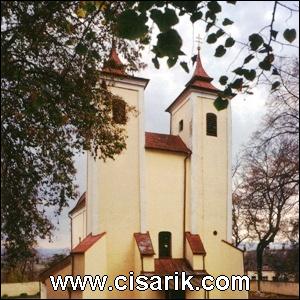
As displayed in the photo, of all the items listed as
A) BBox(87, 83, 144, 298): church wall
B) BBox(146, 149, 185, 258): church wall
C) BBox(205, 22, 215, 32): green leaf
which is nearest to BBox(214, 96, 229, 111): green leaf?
BBox(205, 22, 215, 32): green leaf

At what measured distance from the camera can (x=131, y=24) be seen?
214 inches

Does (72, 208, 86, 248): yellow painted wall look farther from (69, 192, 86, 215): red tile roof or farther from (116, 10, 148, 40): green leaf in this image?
(116, 10, 148, 40): green leaf

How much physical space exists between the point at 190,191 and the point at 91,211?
5578 mm

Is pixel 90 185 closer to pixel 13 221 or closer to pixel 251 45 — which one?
pixel 13 221

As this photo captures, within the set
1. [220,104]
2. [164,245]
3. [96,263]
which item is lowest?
[96,263]

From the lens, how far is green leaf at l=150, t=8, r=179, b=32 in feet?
17.8

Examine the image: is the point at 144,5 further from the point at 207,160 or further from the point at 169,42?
the point at 207,160

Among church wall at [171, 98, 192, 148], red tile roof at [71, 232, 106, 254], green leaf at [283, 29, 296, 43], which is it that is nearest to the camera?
green leaf at [283, 29, 296, 43]

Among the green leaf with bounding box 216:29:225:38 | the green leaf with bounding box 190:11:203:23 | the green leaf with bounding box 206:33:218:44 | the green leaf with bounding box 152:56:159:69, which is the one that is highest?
the green leaf with bounding box 190:11:203:23

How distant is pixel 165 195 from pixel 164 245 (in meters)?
2.57

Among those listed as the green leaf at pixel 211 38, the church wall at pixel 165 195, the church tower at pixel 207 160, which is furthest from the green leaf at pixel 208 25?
the church tower at pixel 207 160

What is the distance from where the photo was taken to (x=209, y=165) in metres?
24.6

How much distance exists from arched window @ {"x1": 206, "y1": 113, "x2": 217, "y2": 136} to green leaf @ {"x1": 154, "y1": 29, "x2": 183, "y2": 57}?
19.9m

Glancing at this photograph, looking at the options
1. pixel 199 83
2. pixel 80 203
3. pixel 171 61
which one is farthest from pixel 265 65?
pixel 80 203
